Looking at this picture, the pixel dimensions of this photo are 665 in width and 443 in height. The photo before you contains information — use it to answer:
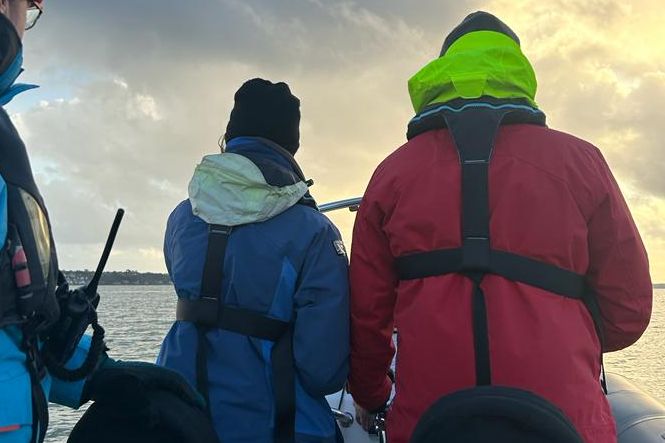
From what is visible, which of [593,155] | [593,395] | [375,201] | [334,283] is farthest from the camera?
[334,283]

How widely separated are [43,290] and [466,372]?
1128 millimetres

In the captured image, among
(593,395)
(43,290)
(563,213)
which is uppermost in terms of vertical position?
(563,213)

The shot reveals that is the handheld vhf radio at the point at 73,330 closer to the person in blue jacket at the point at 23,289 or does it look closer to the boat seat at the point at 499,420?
the person in blue jacket at the point at 23,289

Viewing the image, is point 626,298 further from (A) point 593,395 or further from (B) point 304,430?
(B) point 304,430

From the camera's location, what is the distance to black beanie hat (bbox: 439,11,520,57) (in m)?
2.24

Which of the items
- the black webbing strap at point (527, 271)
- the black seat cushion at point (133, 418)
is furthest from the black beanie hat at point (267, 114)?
the black seat cushion at point (133, 418)

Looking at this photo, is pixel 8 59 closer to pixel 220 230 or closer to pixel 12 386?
pixel 12 386

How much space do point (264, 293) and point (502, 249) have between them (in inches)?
34.9

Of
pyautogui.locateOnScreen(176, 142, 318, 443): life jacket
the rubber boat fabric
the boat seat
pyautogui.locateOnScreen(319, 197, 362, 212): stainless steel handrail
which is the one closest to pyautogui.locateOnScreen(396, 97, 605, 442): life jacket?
the boat seat

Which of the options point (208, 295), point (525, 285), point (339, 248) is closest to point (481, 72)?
point (525, 285)

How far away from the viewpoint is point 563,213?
1.92 m

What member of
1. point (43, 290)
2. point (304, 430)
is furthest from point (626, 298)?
point (43, 290)

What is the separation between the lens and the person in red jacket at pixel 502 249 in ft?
6.11

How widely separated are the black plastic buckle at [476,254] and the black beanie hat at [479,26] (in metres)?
0.74
